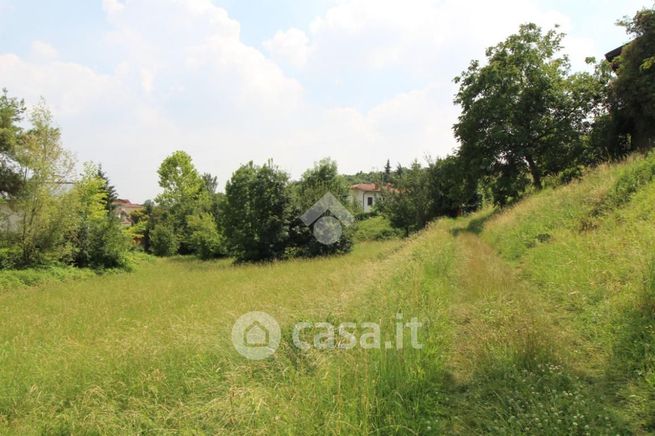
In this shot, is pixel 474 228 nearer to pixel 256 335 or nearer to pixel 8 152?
pixel 256 335

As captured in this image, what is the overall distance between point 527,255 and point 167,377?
764 cm

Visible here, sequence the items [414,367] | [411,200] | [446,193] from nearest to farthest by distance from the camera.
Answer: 1. [414,367]
2. [446,193]
3. [411,200]

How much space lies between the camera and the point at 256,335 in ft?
15.4

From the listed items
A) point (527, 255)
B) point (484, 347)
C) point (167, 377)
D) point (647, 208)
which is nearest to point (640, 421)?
point (484, 347)

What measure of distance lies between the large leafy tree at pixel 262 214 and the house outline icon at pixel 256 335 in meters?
17.7

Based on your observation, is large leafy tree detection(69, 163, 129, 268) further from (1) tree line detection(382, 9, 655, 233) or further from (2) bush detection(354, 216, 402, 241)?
(1) tree line detection(382, 9, 655, 233)

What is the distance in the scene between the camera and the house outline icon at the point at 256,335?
443 cm

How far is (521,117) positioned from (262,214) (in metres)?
16.4

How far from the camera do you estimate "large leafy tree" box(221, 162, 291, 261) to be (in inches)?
894

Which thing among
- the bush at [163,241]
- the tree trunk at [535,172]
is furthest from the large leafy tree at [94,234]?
the tree trunk at [535,172]
